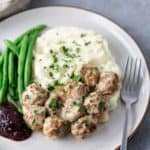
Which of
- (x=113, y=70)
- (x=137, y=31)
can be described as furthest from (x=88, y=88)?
(x=137, y=31)

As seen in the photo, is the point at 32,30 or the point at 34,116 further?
the point at 32,30

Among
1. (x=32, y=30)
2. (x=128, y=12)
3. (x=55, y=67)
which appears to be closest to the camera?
(x=55, y=67)

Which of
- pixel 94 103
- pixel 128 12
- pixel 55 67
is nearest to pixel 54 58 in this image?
pixel 55 67

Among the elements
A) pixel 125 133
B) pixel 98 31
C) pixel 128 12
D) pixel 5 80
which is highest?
pixel 128 12

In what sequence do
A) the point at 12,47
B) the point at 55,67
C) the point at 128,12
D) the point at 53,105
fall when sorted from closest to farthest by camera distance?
the point at 53,105 → the point at 55,67 → the point at 12,47 → the point at 128,12

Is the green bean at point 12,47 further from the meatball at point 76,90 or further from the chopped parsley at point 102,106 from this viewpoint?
the chopped parsley at point 102,106

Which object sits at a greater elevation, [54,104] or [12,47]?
[12,47]

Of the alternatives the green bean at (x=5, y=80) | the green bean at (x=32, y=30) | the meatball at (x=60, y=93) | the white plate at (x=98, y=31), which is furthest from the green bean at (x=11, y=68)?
the meatball at (x=60, y=93)

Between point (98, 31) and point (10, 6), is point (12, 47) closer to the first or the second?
point (10, 6)
